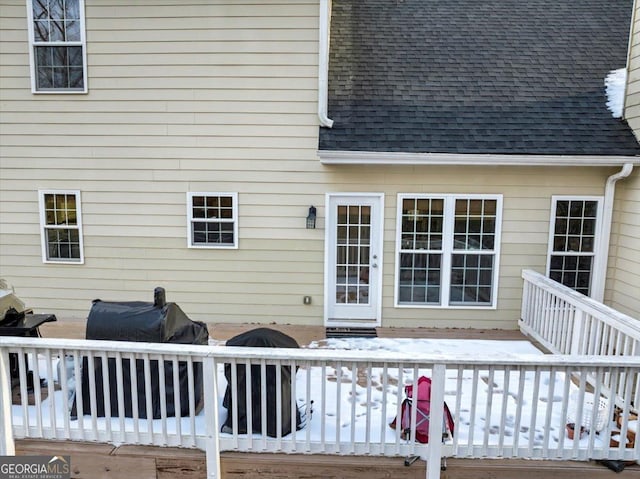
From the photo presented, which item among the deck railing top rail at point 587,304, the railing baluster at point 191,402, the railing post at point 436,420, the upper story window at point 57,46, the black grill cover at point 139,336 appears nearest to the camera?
the railing post at point 436,420

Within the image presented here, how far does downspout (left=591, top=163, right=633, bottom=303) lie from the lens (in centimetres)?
532

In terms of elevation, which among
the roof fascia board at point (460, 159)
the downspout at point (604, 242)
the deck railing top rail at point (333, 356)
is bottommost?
the deck railing top rail at point (333, 356)

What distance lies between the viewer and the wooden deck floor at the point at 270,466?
2.78 metres

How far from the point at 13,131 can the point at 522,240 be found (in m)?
6.50

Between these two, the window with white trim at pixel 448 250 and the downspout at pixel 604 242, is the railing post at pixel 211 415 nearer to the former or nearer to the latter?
the window with white trim at pixel 448 250

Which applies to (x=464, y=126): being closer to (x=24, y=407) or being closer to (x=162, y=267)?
(x=162, y=267)

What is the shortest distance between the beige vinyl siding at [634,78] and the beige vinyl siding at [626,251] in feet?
2.18

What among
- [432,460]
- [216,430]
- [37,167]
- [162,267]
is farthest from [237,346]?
[37,167]

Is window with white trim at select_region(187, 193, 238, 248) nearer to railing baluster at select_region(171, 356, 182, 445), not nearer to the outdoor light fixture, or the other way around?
the outdoor light fixture

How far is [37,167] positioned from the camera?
560 cm

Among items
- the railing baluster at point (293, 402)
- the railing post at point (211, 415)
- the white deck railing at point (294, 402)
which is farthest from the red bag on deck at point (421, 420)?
the railing post at point (211, 415)

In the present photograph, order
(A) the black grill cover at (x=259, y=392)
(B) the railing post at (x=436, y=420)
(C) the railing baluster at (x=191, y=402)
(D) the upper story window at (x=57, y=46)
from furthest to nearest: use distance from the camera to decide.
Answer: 1. (D) the upper story window at (x=57, y=46)
2. (A) the black grill cover at (x=259, y=392)
3. (C) the railing baluster at (x=191, y=402)
4. (B) the railing post at (x=436, y=420)

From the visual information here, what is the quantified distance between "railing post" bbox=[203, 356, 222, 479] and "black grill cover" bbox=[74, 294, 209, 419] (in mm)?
342

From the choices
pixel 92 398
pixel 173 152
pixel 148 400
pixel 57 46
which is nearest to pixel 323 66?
pixel 173 152
